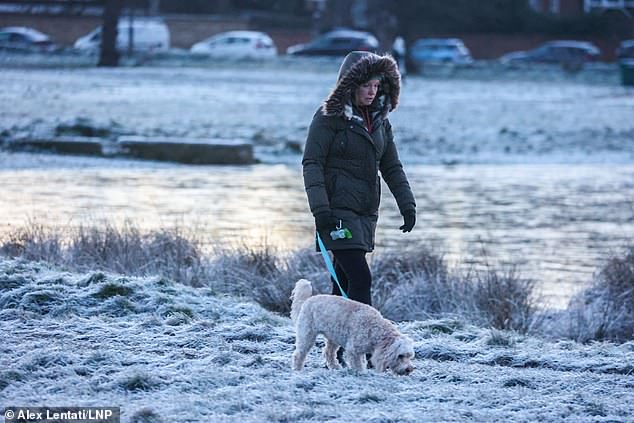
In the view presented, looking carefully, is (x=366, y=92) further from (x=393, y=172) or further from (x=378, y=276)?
(x=378, y=276)

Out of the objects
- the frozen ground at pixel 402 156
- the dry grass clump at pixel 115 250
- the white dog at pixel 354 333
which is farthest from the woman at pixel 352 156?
the frozen ground at pixel 402 156

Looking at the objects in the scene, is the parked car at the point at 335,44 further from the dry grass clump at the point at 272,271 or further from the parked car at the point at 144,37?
the dry grass clump at the point at 272,271

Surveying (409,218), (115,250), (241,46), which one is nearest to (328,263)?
(409,218)

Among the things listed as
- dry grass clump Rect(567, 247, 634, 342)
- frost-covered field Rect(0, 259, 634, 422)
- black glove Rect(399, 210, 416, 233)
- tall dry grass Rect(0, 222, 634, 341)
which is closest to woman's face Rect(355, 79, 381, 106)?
black glove Rect(399, 210, 416, 233)

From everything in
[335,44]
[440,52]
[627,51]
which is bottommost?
[440,52]

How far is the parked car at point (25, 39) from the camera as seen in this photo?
55.5 meters

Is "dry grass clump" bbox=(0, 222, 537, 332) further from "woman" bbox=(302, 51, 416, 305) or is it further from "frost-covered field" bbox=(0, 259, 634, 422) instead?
"woman" bbox=(302, 51, 416, 305)

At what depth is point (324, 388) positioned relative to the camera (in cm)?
658

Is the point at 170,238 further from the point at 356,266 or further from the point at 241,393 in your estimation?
the point at 241,393

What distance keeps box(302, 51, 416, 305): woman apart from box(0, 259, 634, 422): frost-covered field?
70cm

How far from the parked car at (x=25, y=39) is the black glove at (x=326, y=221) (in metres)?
48.6

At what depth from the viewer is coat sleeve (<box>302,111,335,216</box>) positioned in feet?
23.4

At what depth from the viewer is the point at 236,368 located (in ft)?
23.1

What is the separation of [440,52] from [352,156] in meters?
53.8
